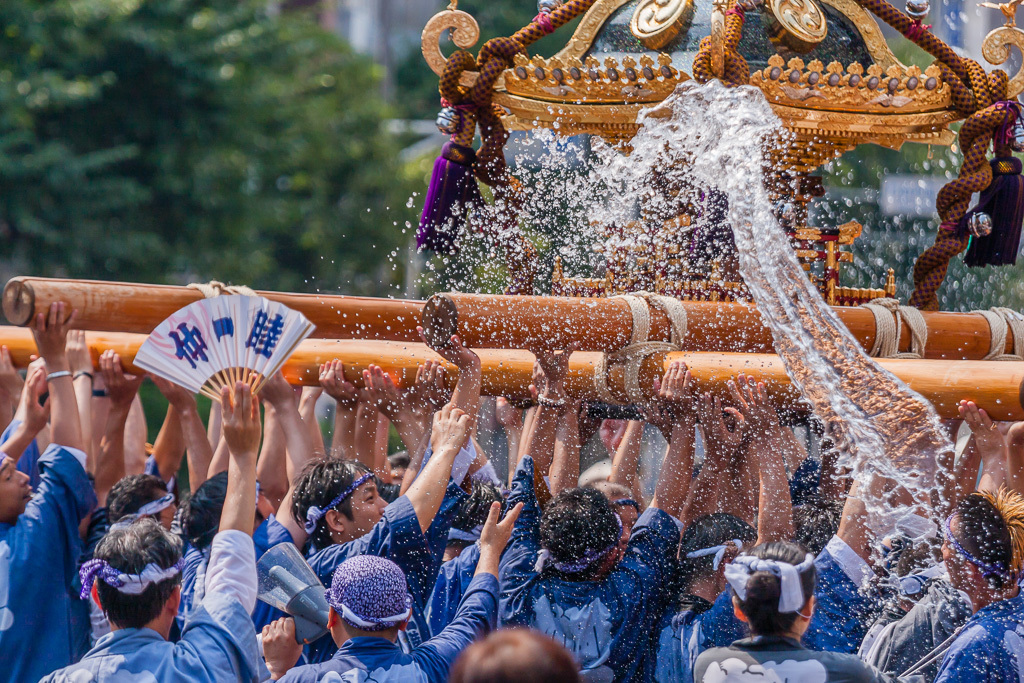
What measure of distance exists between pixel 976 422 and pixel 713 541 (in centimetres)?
78

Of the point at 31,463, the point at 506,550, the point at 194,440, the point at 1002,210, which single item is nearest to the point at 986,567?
the point at 506,550

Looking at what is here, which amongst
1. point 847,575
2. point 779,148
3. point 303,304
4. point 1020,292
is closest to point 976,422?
point 847,575

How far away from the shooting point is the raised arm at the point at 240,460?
2.94m

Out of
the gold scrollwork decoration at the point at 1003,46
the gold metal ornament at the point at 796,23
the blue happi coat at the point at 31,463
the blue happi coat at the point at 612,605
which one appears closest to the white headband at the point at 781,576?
the blue happi coat at the point at 612,605

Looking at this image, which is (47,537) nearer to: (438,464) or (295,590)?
(295,590)

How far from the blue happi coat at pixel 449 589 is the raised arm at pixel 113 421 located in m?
1.25

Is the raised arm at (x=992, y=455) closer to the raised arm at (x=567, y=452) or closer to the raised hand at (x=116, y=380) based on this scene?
the raised arm at (x=567, y=452)

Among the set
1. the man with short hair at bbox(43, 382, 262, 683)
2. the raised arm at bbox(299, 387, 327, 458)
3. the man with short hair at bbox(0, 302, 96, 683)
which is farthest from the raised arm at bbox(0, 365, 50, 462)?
the raised arm at bbox(299, 387, 327, 458)

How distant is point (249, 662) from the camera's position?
9.23ft

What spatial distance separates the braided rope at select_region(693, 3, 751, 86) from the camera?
357 centimetres

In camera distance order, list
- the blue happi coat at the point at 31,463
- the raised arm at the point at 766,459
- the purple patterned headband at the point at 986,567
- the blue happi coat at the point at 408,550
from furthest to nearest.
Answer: the blue happi coat at the point at 31,463
the blue happi coat at the point at 408,550
the raised arm at the point at 766,459
the purple patterned headband at the point at 986,567

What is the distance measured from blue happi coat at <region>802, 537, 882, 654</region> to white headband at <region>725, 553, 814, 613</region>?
0.29 metres

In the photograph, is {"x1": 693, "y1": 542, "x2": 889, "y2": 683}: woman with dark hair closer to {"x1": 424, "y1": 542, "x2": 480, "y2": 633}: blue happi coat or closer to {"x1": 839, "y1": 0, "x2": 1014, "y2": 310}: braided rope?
{"x1": 424, "y1": 542, "x2": 480, "y2": 633}: blue happi coat

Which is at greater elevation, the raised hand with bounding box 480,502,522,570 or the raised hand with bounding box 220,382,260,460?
the raised hand with bounding box 220,382,260,460
